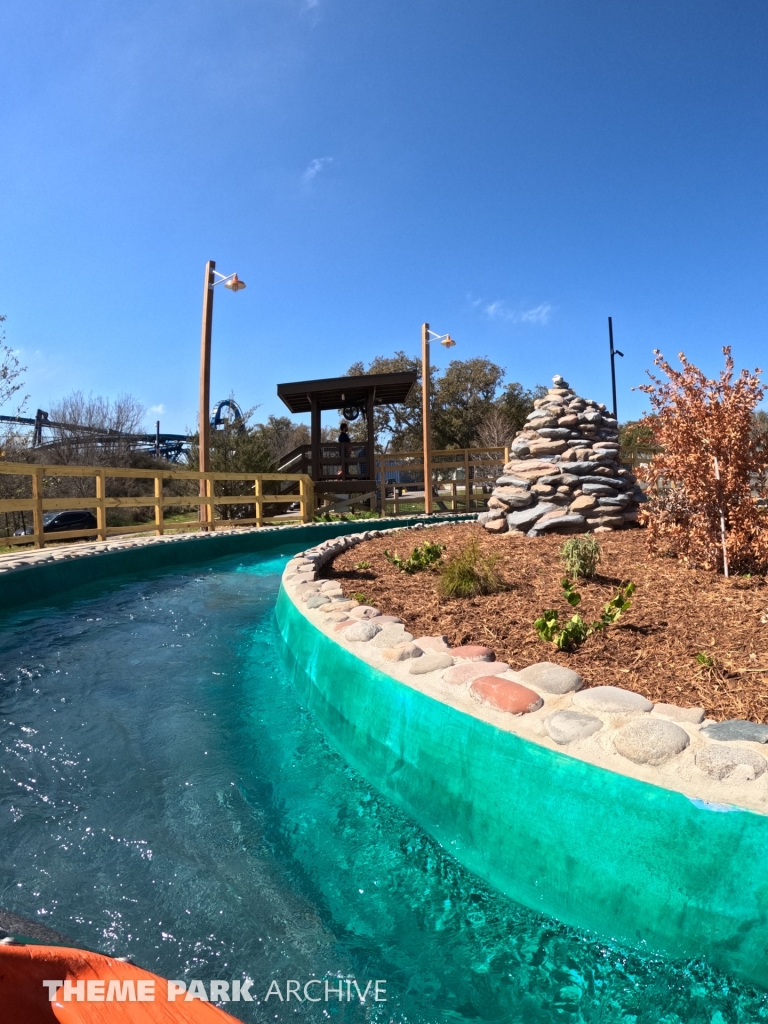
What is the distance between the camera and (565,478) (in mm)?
7070

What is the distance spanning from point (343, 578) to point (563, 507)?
119 inches

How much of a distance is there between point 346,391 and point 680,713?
49.5 ft

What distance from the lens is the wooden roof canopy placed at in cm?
1547

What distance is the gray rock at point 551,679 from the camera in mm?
2199

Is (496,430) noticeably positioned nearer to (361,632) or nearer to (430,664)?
(361,632)

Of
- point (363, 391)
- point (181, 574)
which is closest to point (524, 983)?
point (181, 574)

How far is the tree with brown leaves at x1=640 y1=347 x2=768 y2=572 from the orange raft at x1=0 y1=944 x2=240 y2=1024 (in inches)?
166

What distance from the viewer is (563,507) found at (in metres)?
7.02

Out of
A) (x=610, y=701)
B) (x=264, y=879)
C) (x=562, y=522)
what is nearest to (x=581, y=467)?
(x=562, y=522)

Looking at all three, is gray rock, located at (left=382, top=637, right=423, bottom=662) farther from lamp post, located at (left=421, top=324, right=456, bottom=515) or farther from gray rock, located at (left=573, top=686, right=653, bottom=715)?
lamp post, located at (left=421, top=324, right=456, bottom=515)

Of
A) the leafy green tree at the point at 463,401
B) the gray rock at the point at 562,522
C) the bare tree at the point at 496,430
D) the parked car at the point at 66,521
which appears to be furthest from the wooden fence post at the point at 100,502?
the leafy green tree at the point at 463,401

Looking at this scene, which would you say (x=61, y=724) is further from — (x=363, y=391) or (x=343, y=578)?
(x=363, y=391)

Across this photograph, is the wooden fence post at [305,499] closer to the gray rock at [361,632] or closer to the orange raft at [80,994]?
the gray rock at [361,632]

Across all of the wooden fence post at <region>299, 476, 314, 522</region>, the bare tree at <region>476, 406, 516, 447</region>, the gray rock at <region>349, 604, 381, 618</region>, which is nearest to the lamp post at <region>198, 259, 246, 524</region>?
the wooden fence post at <region>299, 476, 314, 522</region>
